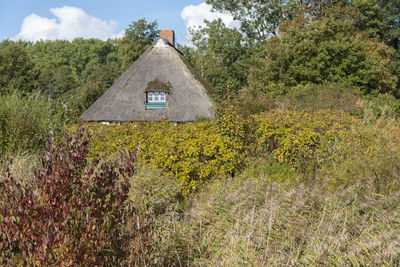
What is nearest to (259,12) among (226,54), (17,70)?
(226,54)

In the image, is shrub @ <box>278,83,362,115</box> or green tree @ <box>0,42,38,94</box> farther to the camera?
green tree @ <box>0,42,38,94</box>

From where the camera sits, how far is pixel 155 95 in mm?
19766

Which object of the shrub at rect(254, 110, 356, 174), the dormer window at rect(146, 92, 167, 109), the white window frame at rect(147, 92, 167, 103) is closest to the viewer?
the shrub at rect(254, 110, 356, 174)

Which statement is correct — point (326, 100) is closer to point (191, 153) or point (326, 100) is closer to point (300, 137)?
point (300, 137)

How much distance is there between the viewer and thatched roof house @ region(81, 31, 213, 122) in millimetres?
18938

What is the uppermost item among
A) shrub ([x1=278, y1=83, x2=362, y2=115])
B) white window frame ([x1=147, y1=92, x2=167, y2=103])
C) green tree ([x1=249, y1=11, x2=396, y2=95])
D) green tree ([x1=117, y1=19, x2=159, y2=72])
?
green tree ([x1=117, y1=19, x2=159, y2=72])

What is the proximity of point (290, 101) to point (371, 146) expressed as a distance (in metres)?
5.86

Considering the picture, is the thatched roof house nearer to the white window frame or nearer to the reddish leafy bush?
the white window frame

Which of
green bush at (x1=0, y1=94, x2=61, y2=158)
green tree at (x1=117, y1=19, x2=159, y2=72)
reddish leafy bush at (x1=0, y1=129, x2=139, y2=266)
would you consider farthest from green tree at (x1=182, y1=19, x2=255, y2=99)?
reddish leafy bush at (x1=0, y1=129, x2=139, y2=266)

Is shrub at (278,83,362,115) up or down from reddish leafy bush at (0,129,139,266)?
up

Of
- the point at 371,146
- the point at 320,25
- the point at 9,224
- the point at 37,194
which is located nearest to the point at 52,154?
the point at 37,194

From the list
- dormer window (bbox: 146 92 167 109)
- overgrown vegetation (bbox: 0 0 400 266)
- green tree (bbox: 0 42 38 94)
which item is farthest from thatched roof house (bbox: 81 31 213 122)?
green tree (bbox: 0 42 38 94)

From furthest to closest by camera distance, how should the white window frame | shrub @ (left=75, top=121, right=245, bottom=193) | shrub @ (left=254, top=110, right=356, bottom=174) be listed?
the white window frame < shrub @ (left=254, top=110, right=356, bottom=174) < shrub @ (left=75, top=121, right=245, bottom=193)

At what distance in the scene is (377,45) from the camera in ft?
85.3
